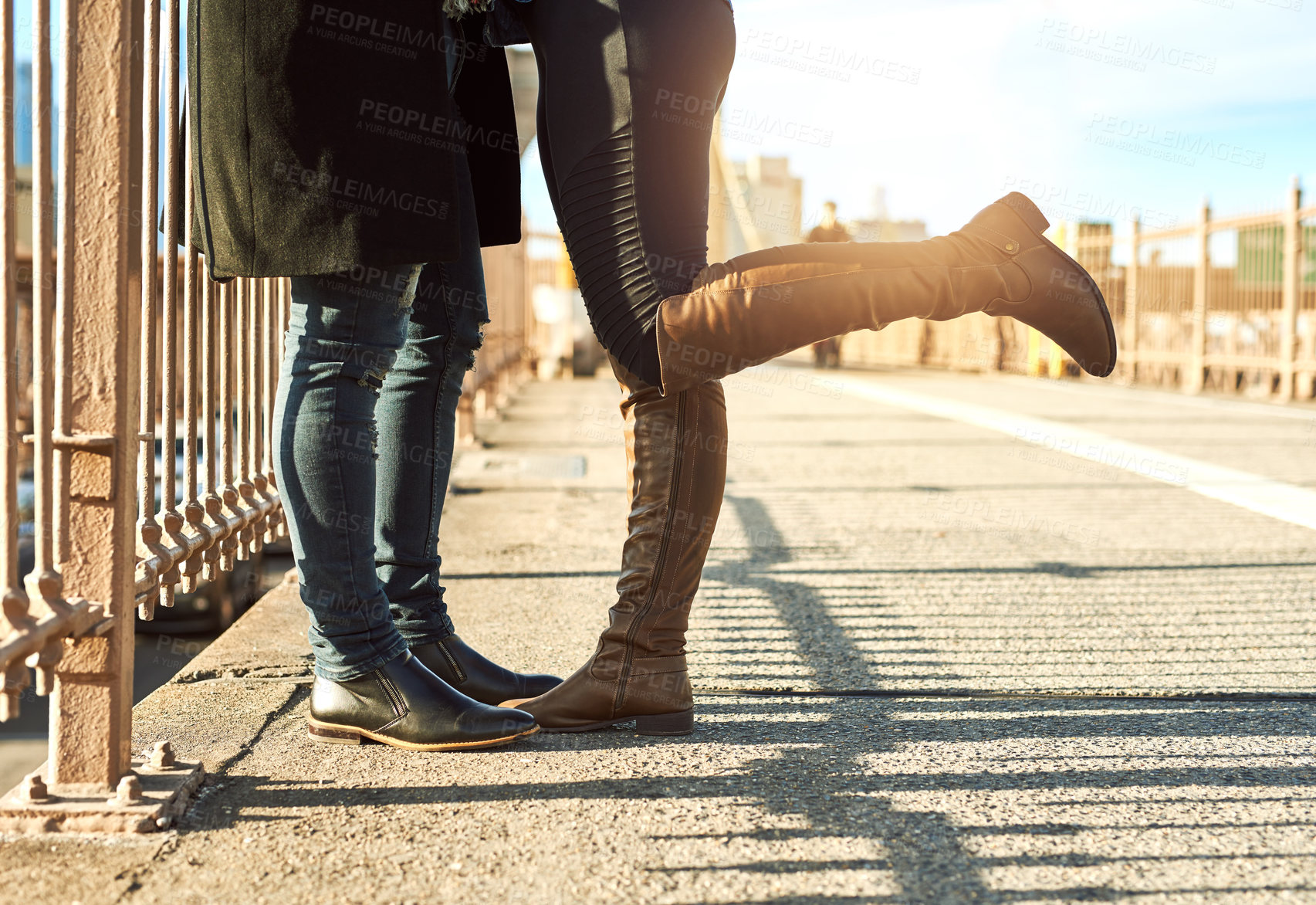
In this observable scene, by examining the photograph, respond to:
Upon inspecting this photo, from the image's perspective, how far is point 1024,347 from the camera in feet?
71.5

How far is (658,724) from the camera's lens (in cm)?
201

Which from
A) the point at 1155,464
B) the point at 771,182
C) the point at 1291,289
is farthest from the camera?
the point at 771,182

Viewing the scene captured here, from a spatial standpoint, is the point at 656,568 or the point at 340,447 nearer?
the point at 340,447

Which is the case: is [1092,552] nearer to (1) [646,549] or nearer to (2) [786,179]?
(1) [646,549]

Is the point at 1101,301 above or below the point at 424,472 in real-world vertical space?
above

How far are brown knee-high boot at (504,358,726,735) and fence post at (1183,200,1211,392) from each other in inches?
591

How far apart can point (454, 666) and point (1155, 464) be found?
17.6ft

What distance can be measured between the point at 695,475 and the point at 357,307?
0.62 meters

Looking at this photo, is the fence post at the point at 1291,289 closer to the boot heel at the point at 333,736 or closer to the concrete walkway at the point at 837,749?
the concrete walkway at the point at 837,749

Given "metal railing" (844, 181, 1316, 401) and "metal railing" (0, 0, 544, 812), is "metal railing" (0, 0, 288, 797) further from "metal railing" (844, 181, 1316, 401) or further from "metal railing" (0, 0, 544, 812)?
"metal railing" (844, 181, 1316, 401)

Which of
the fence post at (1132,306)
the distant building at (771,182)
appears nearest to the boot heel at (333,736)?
the fence post at (1132,306)

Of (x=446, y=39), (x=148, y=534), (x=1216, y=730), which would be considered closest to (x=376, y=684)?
(x=148, y=534)

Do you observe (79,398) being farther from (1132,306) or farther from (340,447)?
(1132,306)

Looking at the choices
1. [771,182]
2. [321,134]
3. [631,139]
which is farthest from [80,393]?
[771,182]
